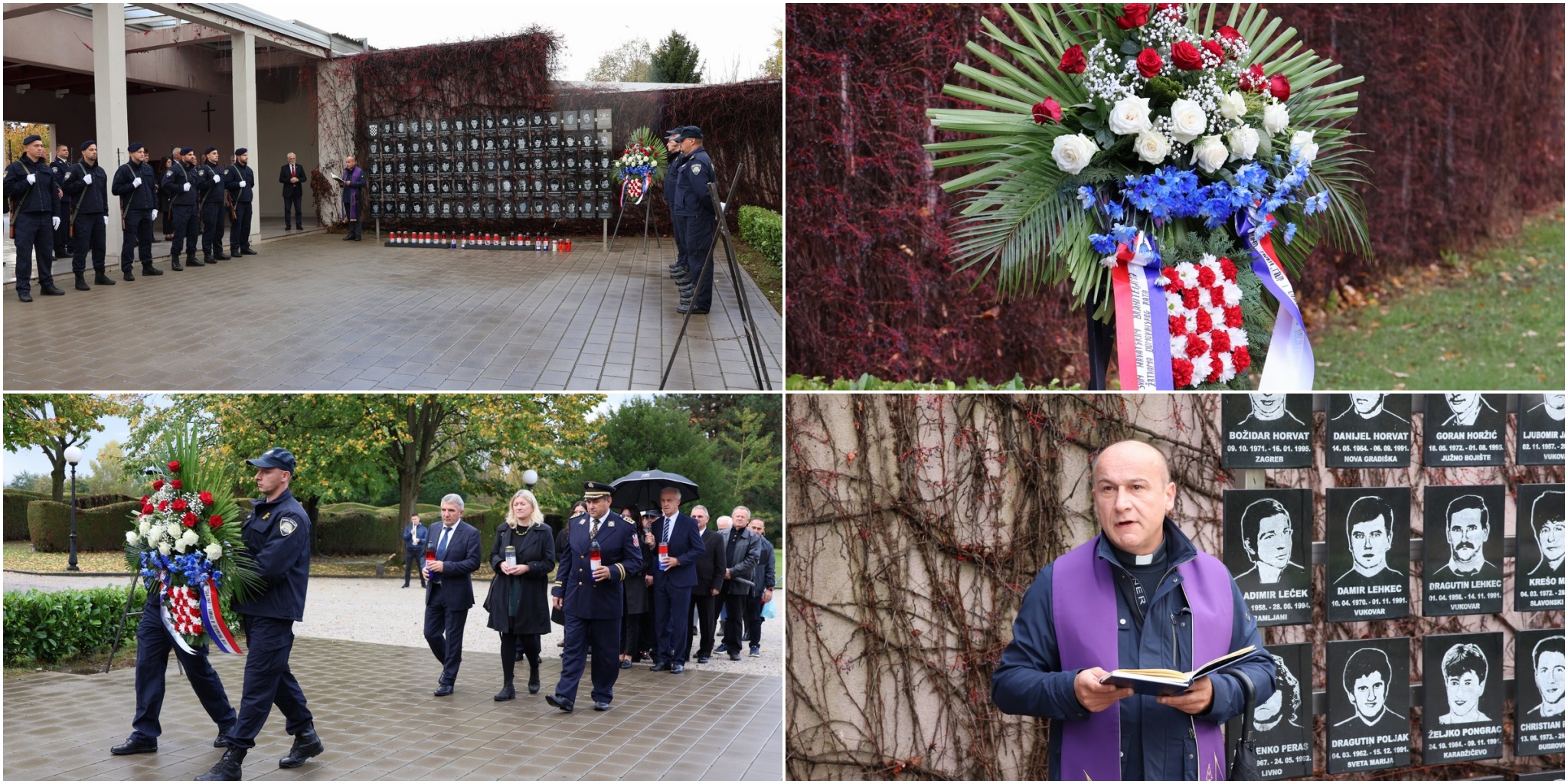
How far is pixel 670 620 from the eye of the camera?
7527mm

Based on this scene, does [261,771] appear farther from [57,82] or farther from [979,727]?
[57,82]

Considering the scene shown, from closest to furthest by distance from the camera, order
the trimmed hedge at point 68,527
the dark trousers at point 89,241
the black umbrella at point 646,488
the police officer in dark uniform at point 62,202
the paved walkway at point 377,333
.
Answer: the paved walkway at point 377,333
the black umbrella at point 646,488
the trimmed hedge at point 68,527
the dark trousers at point 89,241
the police officer in dark uniform at point 62,202

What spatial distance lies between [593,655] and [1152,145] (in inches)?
162

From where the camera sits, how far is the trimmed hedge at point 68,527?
27.7ft

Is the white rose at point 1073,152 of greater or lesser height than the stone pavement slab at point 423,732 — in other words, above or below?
above

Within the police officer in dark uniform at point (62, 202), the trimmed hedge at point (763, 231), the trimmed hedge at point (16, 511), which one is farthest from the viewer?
the trimmed hedge at point (763, 231)

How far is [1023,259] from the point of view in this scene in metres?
3.65

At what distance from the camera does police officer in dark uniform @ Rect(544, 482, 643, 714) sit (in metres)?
5.73

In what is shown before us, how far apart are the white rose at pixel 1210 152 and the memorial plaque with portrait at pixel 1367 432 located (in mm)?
1467

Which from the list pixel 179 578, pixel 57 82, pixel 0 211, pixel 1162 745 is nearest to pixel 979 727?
pixel 1162 745

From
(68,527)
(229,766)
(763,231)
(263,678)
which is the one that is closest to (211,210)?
(68,527)

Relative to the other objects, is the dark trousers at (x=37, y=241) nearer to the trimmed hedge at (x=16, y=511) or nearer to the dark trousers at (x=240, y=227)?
the trimmed hedge at (x=16, y=511)

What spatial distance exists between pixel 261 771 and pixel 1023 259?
3.79 m

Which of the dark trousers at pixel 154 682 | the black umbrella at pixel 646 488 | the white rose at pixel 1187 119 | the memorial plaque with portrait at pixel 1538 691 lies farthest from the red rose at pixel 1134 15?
the dark trousers at pixel 154 682
